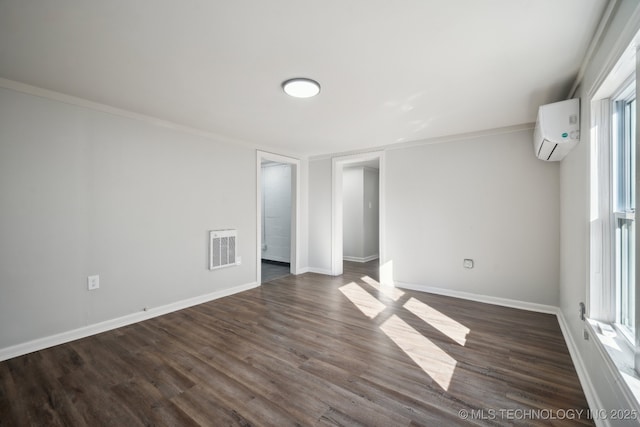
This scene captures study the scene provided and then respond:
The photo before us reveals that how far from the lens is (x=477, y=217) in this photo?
3.65m

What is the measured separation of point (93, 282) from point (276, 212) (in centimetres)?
382

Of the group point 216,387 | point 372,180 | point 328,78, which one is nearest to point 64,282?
point 216,387

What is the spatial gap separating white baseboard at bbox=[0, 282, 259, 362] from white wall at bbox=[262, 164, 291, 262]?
2.36 metres

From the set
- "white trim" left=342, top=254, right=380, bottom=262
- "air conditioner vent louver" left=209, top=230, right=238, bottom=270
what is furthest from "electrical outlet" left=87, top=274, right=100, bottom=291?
"white trim" left=342, top=254, right=380, bottom=262

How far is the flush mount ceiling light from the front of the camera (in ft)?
7.26

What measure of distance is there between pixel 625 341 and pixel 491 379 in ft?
2.64

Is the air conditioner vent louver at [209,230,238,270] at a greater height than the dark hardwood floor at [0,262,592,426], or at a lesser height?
greater

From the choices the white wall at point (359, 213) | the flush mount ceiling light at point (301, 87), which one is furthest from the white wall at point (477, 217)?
the flush mount ceiling light at point (301, 87)

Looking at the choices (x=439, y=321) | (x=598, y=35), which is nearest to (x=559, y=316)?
(x=439, y=321)

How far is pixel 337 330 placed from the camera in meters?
2.76

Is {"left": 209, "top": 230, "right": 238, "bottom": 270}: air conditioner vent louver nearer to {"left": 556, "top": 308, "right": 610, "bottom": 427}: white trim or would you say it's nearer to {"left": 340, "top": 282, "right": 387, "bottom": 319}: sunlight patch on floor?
{"left": 340, "top": 282, "right": 387, "bottom": 319}: sunlight patch on floor

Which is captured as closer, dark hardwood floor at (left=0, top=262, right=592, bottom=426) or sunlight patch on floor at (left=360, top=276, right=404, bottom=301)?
dark hardwood floor at (left=0, top=262, right=592, bottom=426)

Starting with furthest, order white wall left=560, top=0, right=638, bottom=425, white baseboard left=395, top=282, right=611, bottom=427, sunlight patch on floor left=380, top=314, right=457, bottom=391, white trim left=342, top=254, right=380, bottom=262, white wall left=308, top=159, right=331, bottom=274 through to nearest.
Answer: white trim left=342, top=254, right=380, bottom=262
white wall left=308, top=159, right=331, bottom=274
sunlight patch on floor left=380, top=314, right=457, bottom=391
white baseboard left=395, top=282, right=611, bottom=427
white wall left=560, top=0, right=638, bottom=425

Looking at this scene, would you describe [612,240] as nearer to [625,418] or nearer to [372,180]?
[625,418]
